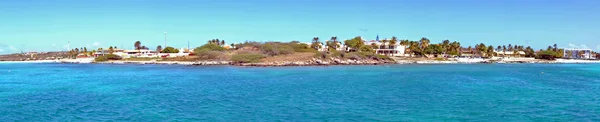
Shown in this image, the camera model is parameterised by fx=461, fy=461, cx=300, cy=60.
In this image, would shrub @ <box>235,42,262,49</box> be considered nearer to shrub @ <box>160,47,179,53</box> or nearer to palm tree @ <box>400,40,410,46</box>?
shrub @ <box>160,47,179,53</box>

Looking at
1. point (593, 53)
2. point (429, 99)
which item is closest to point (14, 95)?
point (429, 99)

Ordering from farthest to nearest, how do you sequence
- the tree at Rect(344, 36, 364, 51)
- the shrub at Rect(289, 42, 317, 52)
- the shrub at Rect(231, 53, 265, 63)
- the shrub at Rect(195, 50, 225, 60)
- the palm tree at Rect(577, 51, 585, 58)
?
the palm tree at Rect(577, 51, 585, 58), the tree at Rect(344, 36, 364, 51), the shrub at Rect(289, 42, 317, 52), the shrub at Rect(195, 50, 225, 60), the shrub at Rect(231, 53, 265, 63)

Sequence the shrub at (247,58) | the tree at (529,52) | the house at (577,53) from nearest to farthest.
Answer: the shrub at (247,58), the tree at (529,52), the house at (577,53)

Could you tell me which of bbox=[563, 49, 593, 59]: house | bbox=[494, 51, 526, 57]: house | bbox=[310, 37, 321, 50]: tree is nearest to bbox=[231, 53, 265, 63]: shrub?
bbox=[310, 37, 321, 50]: tree

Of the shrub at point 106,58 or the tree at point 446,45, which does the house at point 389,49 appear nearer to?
the tree at point 446,45

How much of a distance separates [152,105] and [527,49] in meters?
143

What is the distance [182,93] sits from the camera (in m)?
32.7

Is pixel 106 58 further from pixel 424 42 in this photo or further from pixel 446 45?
pixel 446 45

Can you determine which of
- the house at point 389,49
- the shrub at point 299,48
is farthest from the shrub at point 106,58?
the house at point 389,49

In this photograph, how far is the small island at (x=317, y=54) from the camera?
9162cm

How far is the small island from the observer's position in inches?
3607

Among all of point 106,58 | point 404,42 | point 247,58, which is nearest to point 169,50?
point 106,58

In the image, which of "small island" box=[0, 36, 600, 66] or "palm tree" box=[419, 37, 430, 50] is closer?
"small island" box=[0, 36, 600, 66]

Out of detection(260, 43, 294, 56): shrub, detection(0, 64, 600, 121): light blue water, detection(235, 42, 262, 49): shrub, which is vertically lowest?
detection(0, 64, 600, 121): light blue water
